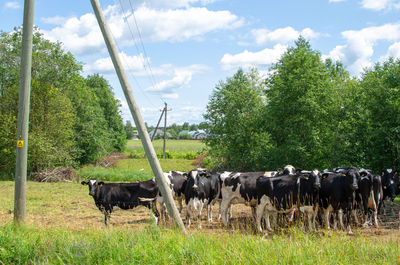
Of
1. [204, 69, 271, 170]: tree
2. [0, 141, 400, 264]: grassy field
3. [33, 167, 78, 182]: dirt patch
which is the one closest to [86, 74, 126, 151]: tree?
[33, 167, 78, 182]: dirt patch

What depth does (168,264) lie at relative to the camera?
18.0 feet

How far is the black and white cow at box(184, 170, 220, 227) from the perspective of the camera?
483 inches

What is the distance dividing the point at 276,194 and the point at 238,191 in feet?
6.50

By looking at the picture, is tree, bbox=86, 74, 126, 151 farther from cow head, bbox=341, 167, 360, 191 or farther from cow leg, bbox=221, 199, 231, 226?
cow head, bbox=341, 167, 360, 191

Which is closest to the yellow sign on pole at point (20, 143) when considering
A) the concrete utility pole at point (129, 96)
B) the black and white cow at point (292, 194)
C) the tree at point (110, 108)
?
the concrete utility pole at point (129, 96)

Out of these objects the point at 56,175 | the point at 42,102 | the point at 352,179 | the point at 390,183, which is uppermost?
the point at 42,102

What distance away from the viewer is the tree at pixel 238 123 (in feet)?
86.2

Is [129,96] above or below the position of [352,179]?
above

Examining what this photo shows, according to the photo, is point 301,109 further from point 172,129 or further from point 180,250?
point 172,129

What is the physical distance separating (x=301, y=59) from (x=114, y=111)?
3843 centimetres

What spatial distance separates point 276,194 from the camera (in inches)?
417

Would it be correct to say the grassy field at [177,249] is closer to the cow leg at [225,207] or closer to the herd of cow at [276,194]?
the herd of cow at [276,194]

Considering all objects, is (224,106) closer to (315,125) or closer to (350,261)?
(315,125)

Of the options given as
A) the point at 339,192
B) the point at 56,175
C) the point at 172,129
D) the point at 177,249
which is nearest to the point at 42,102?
the point at 56,175
